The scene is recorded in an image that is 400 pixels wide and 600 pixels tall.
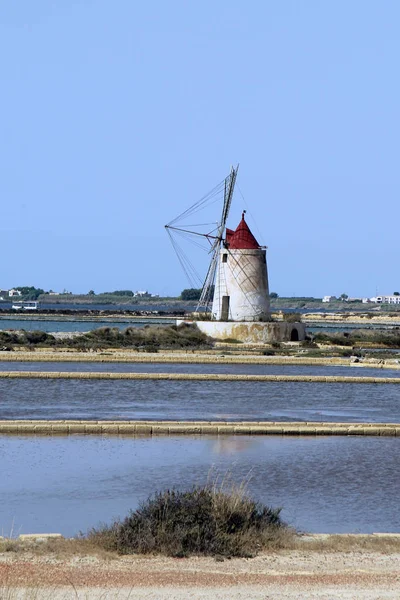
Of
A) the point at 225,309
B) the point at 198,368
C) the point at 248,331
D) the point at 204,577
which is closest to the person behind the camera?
the point at 204,577

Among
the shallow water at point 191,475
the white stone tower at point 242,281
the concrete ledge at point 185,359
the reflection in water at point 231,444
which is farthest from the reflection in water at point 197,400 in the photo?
the white stone tower at point 242,281

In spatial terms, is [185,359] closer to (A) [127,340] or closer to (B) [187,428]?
(A) [127,340]

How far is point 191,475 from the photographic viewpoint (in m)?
12.0

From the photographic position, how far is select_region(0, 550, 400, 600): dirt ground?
6852mm

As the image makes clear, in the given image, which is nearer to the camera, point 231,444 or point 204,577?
point 204,577

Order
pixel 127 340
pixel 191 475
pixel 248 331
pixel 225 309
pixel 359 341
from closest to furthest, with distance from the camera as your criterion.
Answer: pixel 191 475, pixel 248 331, pixel 225 309, pixel 127 340, pixel 359 341

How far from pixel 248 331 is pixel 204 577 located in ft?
103

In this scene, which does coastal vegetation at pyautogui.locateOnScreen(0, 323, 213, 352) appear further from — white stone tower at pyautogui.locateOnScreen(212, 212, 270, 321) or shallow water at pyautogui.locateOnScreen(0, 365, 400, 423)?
shallow water at pyautogui.locateOnScreen(0, 365, 400, 423)

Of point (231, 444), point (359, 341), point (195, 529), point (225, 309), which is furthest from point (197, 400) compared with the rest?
point (359, 341)

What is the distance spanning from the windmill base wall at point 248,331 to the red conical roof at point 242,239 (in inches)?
104

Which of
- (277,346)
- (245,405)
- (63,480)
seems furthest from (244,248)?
(63,480)

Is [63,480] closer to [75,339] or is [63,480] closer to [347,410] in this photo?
[347,410]

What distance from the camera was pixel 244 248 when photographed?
38.8 metres

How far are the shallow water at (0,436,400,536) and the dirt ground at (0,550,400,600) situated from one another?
1391 millimetres
